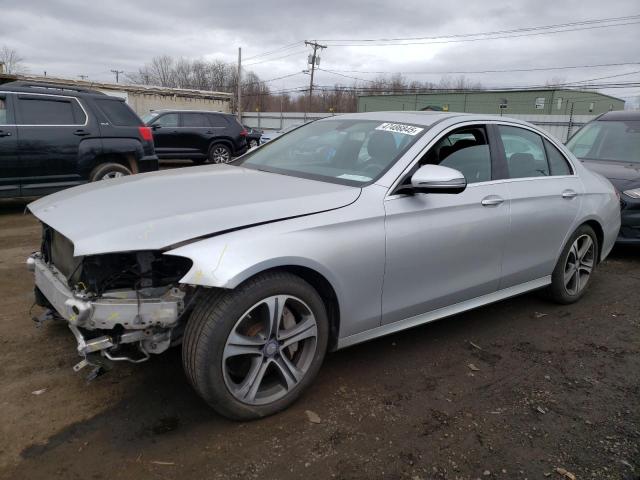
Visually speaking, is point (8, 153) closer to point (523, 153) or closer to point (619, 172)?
point (523, 153)

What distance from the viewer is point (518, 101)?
49.3 m

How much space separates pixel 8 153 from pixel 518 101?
50983 mm

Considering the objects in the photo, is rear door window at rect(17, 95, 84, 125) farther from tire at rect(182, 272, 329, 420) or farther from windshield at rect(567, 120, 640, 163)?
windshield at rect(567, 120, 640, 163)

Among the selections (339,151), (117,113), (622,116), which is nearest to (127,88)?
(117,113)

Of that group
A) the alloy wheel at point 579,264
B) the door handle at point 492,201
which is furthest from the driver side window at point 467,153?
the alloy wheel at point 579,264

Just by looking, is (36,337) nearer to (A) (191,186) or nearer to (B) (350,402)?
(A) (191,186)

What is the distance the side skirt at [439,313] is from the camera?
2.91 m

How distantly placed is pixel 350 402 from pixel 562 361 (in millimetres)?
1701

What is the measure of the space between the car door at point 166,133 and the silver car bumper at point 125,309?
12136 mm

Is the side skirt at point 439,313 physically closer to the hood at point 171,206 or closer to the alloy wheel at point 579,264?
the alloy wheel at point 579,264

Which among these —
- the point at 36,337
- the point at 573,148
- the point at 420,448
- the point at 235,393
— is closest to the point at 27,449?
the point at 235,393

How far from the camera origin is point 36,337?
3.34m

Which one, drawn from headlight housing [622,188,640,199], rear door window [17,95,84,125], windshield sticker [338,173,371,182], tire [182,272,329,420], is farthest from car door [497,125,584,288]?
rear door window [17,95,84,125]

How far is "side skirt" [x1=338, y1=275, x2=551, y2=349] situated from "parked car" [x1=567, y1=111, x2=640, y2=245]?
8.51 ft
